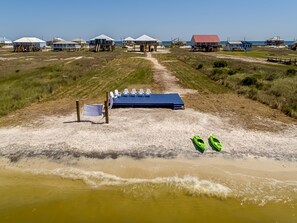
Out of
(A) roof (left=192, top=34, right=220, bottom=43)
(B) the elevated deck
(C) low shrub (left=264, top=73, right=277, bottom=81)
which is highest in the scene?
(A) roof (left=192, top=34, right=220, bottom=43)

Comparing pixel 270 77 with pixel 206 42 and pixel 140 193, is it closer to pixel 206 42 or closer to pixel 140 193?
pixel 140 193

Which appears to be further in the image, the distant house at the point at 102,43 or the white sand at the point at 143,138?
the distant house at the point at 102,43

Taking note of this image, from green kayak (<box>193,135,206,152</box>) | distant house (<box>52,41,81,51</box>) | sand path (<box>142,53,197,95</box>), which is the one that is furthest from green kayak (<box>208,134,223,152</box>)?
distant house (<box>52,41,81,51</box>)

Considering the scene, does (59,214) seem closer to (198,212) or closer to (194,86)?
(198,212)

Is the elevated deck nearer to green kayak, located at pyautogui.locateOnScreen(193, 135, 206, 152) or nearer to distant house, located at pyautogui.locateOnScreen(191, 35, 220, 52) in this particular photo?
green kayak, located at pyautogui.locateOnScreen(193, 135, 206, 152)

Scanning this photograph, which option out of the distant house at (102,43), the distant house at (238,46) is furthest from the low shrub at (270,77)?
the distant house at (238,46)

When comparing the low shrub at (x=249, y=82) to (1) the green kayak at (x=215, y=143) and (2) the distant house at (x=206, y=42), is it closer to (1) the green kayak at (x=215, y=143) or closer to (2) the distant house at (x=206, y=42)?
(1) the green kayak at (x=215, y=143)

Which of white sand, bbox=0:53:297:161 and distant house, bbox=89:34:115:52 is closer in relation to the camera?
white sand, bbox=0:53:297:161
